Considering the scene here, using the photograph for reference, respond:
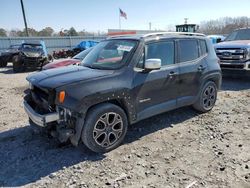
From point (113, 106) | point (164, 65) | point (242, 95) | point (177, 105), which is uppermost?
point (164, 65)

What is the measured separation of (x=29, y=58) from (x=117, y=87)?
40.3 ft

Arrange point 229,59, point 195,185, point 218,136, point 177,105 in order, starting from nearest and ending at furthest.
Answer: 1. point 195,185
2. point 218,136
3. point 177,105
4. point 229,59

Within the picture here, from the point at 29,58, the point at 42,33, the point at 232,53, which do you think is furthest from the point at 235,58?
the point at 42,33

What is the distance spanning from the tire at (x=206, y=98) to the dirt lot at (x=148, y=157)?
0.23 meters

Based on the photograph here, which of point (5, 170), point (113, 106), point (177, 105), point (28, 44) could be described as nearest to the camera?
point (5, 170)

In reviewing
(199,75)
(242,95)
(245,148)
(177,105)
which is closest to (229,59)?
(242,95)

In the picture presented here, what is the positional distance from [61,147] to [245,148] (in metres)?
3.07

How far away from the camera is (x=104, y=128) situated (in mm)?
4156

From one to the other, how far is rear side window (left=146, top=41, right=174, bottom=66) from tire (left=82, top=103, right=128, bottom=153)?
4.02ft

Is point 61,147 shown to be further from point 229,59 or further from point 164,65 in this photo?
point 229,59

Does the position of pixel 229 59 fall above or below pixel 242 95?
above

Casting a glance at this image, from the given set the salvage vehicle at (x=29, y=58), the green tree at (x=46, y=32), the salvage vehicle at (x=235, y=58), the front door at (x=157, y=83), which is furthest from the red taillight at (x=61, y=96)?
the green tree at (x=46, y=32)

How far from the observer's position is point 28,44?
16062 millimetres

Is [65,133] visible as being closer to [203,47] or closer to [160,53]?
[160,53]
